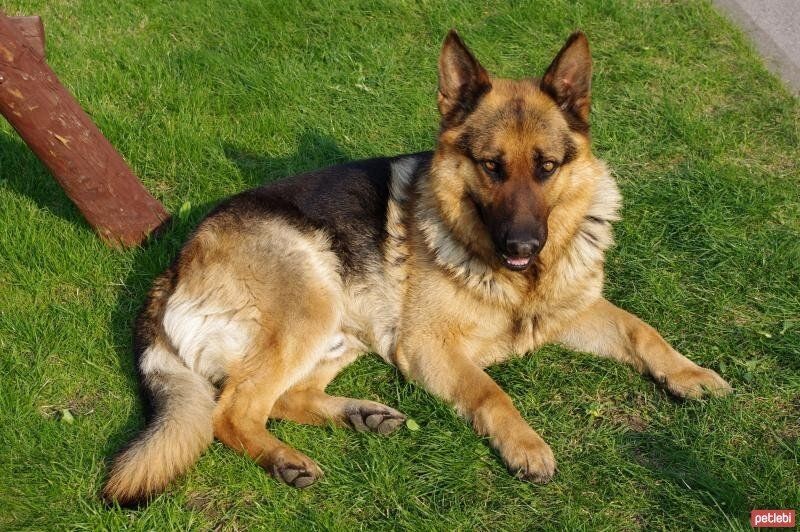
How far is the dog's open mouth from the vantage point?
3.54m

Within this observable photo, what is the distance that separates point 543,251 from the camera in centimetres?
379

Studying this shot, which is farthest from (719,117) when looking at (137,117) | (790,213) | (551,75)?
(137,117)

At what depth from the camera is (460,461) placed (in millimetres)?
3383

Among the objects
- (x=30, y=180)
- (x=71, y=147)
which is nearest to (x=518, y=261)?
(x=71, y=147)

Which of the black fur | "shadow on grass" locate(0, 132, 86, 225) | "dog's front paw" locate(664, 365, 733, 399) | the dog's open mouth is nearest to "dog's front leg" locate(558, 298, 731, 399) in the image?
"dog's front paw" locate(664, 365, 733, 399)

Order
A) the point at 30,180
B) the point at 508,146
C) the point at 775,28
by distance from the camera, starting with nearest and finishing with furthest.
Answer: the point at 508,146 < the point at 30,180 < the point at 775,28

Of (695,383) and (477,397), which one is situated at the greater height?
(695,383)

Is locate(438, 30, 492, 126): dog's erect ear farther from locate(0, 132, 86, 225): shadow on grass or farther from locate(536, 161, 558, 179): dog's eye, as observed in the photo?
locate(0, 132, 86, 225): shadow on grass

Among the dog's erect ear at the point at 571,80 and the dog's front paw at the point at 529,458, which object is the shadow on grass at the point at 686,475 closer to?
the dog's front paw at the point at 529,458

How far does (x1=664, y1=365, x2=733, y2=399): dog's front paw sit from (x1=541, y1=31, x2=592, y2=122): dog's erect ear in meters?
1.40

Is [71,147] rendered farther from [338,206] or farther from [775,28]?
[775,28]

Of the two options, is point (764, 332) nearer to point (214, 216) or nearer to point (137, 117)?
point (214, 216)

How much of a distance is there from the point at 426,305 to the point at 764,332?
6.20 ft

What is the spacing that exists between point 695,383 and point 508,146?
5.02 ft
